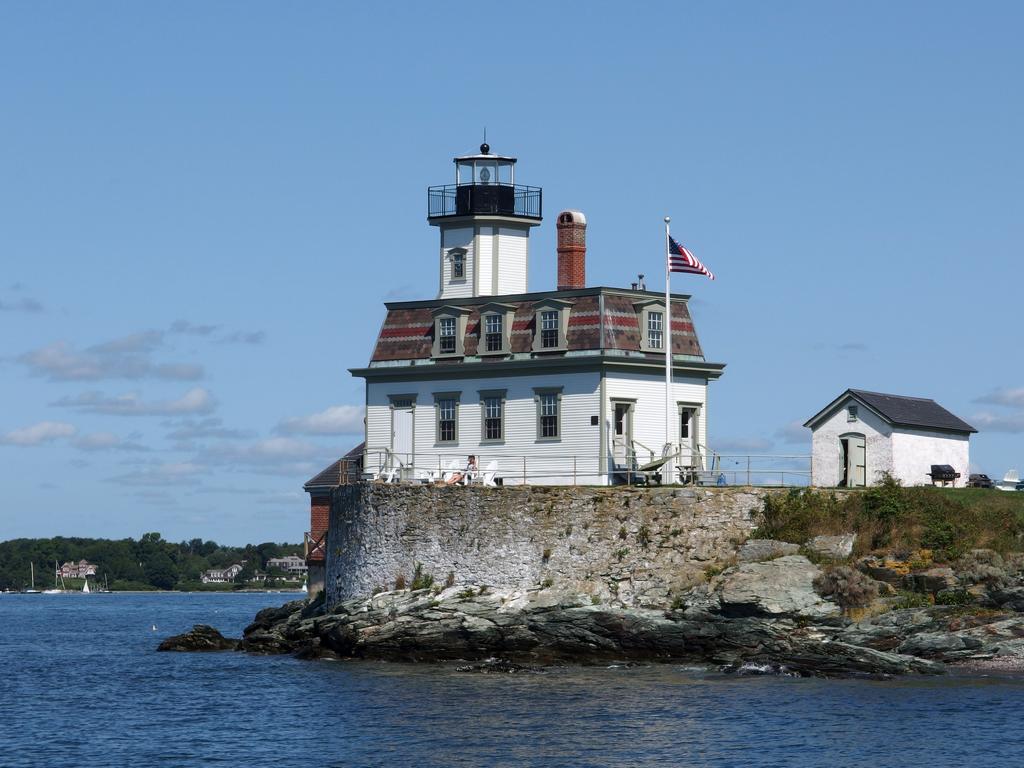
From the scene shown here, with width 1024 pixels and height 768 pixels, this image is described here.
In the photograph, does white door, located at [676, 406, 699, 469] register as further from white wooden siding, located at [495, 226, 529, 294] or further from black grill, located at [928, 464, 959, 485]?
white wooden siding, located at [495, 226, 529, 294]

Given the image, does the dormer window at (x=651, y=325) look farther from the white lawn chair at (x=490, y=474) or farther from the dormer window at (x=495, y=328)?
the white lawn chair at (x=490, y=474)

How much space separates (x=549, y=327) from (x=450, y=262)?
670 centimetres

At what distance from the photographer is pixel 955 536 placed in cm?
4697

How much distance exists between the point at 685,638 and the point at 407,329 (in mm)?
15317

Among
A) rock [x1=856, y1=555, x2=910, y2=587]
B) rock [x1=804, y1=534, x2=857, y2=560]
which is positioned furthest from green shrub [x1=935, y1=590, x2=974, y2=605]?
rock [x1=804, y1=534, x2=857, y2=560]

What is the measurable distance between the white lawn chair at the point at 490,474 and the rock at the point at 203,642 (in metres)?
12.2

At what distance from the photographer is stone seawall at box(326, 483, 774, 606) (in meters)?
47.7

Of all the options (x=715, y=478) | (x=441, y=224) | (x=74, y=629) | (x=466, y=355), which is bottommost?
(x=74, y=629)

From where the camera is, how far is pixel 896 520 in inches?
1871

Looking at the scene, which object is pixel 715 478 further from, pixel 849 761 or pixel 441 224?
pixel 849 761

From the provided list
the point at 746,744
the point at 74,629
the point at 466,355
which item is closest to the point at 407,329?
the point at 466,355

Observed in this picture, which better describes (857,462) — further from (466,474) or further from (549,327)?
(466,474)

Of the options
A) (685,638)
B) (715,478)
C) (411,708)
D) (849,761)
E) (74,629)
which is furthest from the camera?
(74,629)

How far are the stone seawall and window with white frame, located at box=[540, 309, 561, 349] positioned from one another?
541cm
